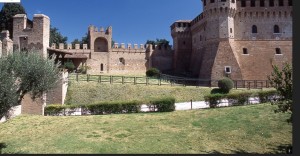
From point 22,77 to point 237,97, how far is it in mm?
13998

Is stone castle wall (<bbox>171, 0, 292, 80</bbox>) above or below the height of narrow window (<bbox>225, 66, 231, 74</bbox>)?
above

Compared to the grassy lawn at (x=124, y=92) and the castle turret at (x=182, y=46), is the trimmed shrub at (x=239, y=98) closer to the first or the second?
the grassy lawn at (x=124, y=92)

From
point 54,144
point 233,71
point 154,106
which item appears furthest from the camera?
point 233,71

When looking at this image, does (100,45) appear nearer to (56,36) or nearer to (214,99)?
(56,36)

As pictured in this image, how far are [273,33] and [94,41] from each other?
26011mm

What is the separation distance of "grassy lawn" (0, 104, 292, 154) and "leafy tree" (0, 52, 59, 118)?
2230mm

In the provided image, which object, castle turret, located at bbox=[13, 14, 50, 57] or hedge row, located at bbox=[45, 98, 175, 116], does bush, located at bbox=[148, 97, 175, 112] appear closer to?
hedge row, located at bbox=[45, 98, 175, 116]

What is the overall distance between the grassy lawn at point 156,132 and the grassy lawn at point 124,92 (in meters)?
7.26

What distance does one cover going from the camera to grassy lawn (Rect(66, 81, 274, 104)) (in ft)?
83.0

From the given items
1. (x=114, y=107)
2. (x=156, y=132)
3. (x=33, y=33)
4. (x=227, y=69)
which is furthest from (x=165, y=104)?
(x=227, y=69)

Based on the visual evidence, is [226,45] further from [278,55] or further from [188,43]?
[188,43]

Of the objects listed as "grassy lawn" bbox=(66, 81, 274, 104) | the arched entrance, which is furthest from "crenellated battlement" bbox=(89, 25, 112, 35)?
"grassy lawn" bbox=(66, 81, 274, 104)

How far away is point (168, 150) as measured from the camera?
12.0 metres

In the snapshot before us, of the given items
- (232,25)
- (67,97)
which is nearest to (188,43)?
(232,25)
